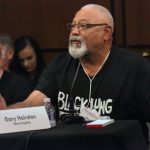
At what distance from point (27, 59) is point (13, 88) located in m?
1.26

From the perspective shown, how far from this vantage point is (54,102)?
311 centimetres

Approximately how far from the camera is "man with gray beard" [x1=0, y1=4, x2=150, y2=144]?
9.41 ft

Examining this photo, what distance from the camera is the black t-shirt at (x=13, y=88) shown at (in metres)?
3.68

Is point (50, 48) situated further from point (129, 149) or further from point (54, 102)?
point (129, 149)

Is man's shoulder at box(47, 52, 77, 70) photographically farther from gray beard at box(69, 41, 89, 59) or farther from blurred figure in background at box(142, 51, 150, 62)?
blurred figure in background at box(142, 51, 150, 62)

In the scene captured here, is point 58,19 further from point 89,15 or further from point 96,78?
point 96,78

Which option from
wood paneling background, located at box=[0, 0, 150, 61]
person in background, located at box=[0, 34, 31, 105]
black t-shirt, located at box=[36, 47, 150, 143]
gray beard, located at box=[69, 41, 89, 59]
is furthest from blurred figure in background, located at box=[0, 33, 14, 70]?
wood paneling background, located at box=[0, 0, 150, 61]

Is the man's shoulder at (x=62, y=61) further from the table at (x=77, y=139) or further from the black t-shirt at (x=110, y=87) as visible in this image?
the table at (x=77, y=139)

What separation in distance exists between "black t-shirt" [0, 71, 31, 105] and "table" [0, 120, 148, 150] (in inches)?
54.9

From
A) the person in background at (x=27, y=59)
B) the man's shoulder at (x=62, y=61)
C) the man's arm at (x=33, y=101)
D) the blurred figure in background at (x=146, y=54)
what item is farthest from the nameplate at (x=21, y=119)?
the blurred figure in background at (x=146, y=54)

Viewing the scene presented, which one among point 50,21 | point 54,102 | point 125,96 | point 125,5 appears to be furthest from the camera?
point 50,21

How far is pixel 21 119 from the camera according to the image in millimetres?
2334

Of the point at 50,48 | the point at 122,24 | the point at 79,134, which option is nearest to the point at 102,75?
the point at 79,134

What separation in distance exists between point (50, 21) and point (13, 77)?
2005 millimetres
